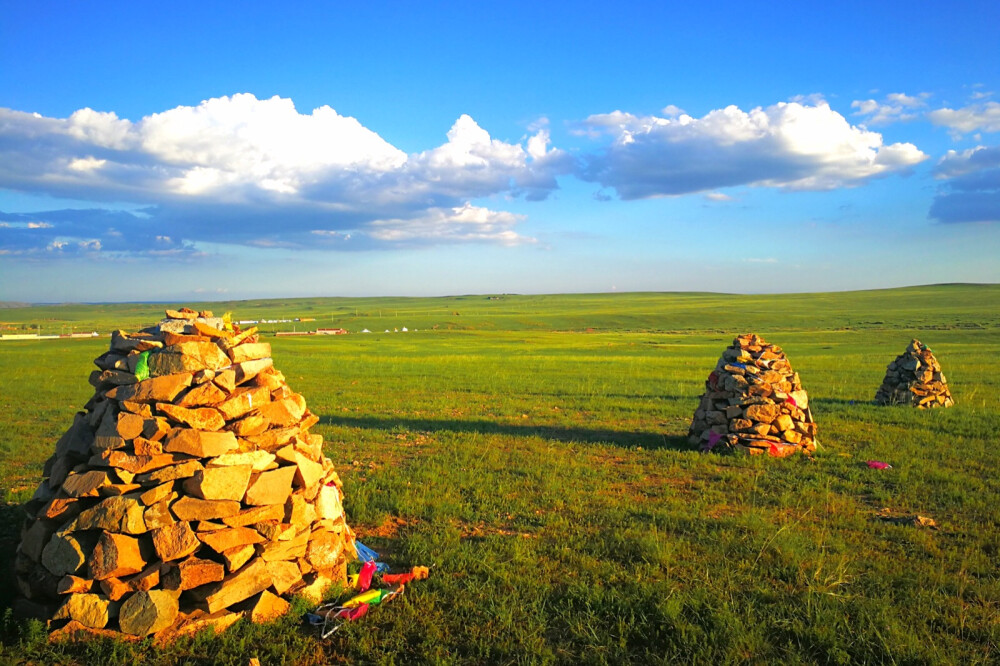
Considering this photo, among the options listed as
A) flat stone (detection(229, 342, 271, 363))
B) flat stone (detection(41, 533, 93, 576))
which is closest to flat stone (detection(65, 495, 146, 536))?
flat stone (detection(41, 533, 93, 576))

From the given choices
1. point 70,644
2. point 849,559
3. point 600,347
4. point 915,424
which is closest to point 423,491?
point 70,644

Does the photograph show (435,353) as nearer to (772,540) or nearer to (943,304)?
(772,540)

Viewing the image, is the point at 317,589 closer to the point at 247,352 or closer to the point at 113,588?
the point at 113,588

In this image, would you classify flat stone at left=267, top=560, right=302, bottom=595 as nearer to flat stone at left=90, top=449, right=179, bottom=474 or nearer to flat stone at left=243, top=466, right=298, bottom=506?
flat stone at left=243, top=466, right=298, bottom=506

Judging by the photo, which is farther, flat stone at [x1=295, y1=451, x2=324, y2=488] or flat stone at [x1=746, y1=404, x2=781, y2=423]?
flat stone at [x1=746, y1=404, x2=781, y2=423]

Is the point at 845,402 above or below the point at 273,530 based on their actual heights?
below

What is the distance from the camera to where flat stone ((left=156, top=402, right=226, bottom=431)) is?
602 cm

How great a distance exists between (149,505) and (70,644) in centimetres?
129

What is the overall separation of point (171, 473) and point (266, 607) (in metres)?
1.63

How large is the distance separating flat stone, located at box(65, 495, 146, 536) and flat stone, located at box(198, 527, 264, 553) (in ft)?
1.90

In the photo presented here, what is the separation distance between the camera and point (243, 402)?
6492 millimetres

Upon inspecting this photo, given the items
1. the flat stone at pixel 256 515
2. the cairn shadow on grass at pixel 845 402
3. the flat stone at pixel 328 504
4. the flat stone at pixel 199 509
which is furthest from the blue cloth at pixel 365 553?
the cairn shadow on grass at pixel 845 402

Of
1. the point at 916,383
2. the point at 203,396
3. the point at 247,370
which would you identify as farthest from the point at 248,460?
the point at 916,383

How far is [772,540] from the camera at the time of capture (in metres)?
7.61
